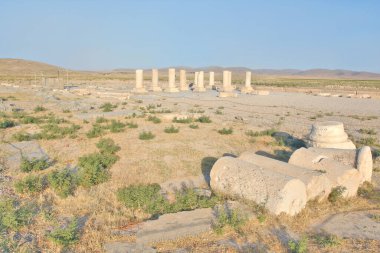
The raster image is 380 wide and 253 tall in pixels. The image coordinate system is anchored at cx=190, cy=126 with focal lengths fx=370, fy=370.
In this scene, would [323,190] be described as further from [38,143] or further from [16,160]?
[38,143]

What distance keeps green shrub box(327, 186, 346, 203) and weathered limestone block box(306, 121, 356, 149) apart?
3004 mm

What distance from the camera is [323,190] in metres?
6.99

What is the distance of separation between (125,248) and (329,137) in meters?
7.06

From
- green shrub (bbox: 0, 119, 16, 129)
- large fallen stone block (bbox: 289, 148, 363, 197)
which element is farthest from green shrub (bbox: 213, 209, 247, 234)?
green shrub (bbox: 0, 119, 16, 129)

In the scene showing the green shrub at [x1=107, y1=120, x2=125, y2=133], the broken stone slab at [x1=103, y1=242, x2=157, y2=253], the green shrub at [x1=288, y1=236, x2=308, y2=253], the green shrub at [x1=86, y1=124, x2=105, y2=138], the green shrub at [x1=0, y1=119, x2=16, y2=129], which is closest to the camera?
the green shrub at [x1=288, y1=236, x2=308, y2=253]

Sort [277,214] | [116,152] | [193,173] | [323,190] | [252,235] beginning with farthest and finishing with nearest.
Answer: [116,152] < [193,173] < [323,190] < [277,214] < [252,235]

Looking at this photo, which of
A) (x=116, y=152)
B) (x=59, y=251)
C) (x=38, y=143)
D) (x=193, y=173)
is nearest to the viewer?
(x=59, y=251)

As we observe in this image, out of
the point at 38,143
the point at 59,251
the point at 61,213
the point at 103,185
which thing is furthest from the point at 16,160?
the point at 59,251

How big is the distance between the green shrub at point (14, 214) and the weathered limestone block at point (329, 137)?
24.2 feet

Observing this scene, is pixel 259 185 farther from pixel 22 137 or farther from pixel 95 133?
pixel 22 137

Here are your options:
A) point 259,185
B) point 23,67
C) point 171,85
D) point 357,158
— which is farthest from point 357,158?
point 23,67

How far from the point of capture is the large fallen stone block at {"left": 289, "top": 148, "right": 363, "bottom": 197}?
7.39 metres

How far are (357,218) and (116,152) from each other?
638 cm

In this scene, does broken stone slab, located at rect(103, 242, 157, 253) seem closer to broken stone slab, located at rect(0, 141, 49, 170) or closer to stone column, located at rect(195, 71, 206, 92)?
broken stone slab, located at rect(0, 141, 49, 170)
